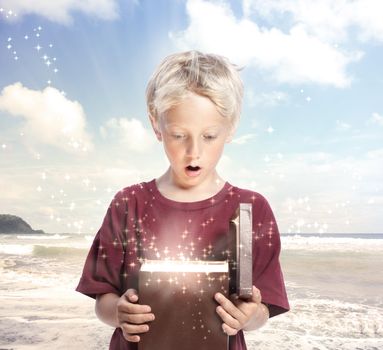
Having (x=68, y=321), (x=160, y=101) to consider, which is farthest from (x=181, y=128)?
(x=68, y=321)

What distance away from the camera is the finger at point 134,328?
1.05 metres

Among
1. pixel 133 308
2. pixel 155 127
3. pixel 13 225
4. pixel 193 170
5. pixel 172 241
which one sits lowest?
pixel 133 308

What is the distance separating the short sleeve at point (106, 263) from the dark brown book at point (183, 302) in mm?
237

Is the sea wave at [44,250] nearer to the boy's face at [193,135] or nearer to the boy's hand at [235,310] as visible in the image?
the boy's face at [193,135]

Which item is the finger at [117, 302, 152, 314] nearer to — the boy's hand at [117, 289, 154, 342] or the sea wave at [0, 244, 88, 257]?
the boy's hand at [117, 289, 154, 342]

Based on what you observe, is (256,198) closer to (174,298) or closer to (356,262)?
(174,298)

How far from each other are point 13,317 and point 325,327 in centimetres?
210

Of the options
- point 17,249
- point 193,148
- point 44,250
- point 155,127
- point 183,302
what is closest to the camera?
point 183,302

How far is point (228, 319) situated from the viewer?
3.40 ft

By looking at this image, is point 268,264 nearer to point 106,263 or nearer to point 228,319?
point 228,319

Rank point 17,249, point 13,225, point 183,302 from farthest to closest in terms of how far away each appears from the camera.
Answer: point 13,225 < point 17,249 < point 183,302

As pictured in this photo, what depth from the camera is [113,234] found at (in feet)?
4.33

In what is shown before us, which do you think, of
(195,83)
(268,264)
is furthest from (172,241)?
(195,83)

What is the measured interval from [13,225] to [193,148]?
1535cm
